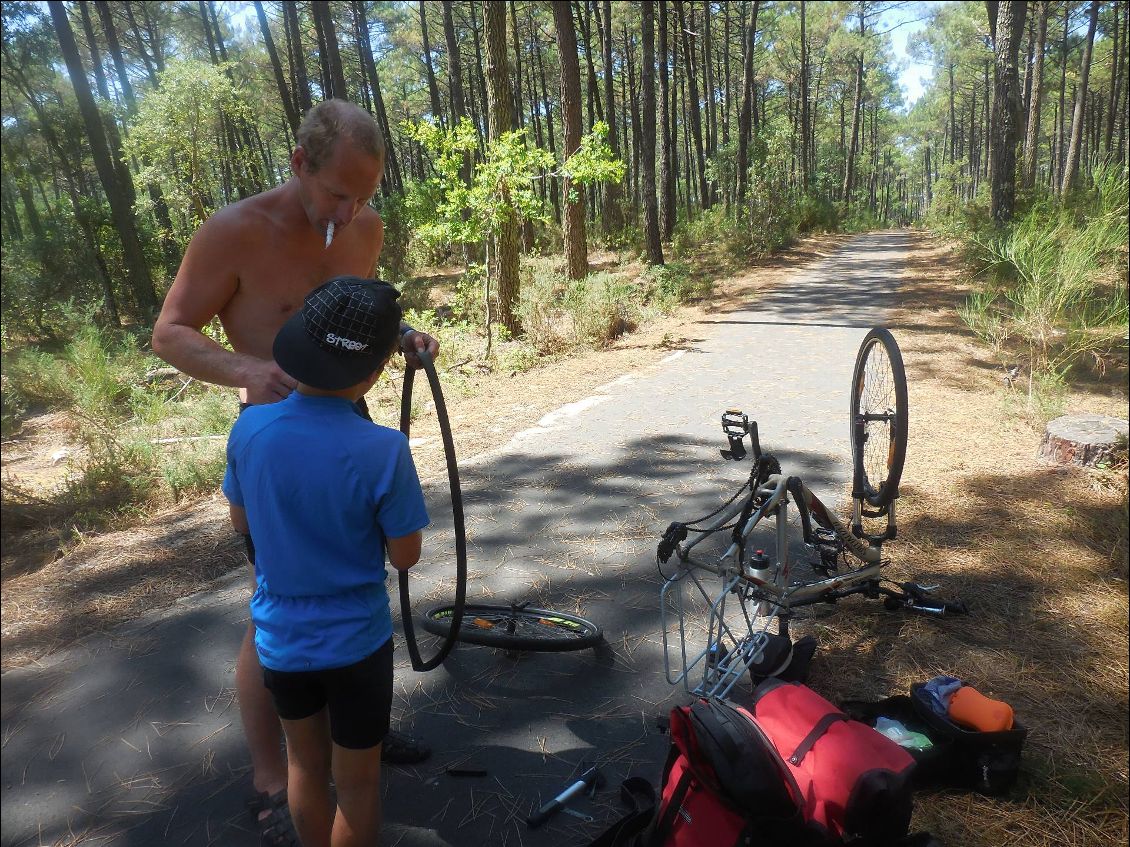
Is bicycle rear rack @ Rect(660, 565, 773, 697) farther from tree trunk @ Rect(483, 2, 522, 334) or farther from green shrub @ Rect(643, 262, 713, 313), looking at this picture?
green shrub @ Rect(643, 262, 713, 313)

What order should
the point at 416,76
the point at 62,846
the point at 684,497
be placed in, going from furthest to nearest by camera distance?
1. the point at 416,76
2. the point at 684,497
3. the point at 62,846

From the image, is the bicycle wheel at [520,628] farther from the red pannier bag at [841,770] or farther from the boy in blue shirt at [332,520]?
the boy in blue shirt at [332,520]

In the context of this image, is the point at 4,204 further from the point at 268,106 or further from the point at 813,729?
the point at 268,106

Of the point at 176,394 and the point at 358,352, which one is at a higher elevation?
the point at 358,352

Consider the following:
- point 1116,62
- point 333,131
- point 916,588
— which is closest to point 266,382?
point 333,131

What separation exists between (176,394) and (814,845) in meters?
9.22

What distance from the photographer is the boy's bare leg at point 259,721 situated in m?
2.04

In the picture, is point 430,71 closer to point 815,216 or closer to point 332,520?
point 815,216

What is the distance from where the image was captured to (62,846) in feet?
6.69

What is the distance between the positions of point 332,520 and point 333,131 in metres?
1.01

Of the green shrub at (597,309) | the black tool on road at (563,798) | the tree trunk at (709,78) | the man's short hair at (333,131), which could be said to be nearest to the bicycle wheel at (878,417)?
the black tool on road at (563,798)

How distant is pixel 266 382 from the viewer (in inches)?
68.6

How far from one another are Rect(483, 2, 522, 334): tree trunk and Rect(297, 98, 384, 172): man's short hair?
25.7ft

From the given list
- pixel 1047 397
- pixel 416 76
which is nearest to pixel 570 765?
pixel 1047 397
